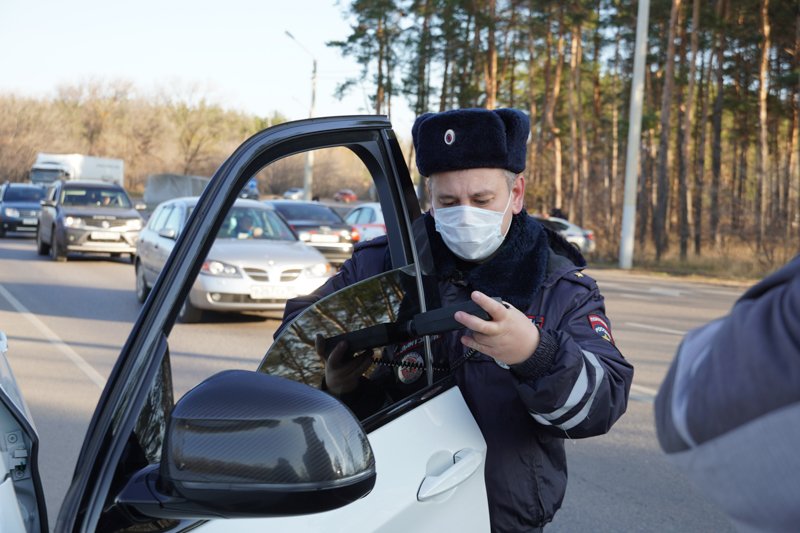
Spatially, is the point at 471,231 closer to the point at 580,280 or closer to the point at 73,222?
the point at 580,280

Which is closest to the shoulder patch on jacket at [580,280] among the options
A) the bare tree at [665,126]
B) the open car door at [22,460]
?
the open car door at [22,460]

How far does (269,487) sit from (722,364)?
0.67m

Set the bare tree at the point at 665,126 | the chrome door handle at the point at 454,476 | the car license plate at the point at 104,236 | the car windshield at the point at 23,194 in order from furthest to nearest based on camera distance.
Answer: the bare tree at the point at 665,126 < the car windshield at the point at 23,194 < the car license plate at the point at 104,236 < the chrome door handle at the point at 454,476

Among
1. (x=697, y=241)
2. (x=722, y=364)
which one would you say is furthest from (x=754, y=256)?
(x=722, y=364)

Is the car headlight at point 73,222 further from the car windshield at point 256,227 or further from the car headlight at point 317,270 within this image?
the car headlight at point 317,270

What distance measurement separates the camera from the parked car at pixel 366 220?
17922 mm

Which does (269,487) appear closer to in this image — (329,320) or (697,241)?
(329,320)

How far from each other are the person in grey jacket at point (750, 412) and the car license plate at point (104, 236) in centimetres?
1952

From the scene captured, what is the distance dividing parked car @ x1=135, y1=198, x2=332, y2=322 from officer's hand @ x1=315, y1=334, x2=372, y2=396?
17.5ft

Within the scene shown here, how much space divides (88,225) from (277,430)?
1901 centimetres

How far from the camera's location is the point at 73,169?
39.2 metres

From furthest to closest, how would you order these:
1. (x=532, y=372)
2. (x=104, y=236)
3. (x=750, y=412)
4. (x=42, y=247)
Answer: (x=42, y=247), (x=104, y=236), (x=532, y=372), (x=750, y=412)

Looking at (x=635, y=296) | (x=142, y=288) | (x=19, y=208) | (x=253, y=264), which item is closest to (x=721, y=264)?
(x=635, y=296)

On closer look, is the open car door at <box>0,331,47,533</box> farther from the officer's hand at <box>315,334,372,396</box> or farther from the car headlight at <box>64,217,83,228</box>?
the car headlight at <box>64,217,83,228</box>
